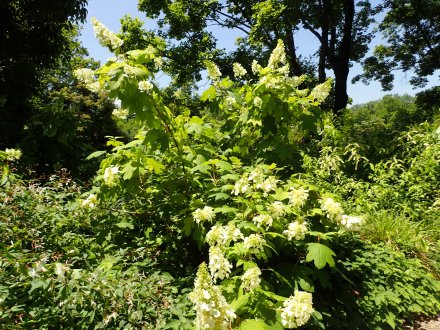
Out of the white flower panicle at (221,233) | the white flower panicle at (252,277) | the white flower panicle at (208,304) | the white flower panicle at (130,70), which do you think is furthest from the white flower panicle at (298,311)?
the white flower panicle at (130,70)

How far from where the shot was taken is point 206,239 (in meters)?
2.27

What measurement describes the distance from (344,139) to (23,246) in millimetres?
5597

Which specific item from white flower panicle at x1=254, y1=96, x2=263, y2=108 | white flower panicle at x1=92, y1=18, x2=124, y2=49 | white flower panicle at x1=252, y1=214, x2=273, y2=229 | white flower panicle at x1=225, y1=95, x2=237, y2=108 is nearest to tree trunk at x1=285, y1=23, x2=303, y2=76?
white flower panicle at x1=225, y1=95, x2=237, y2=108

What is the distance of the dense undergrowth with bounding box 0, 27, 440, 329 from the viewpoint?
6.75 feet

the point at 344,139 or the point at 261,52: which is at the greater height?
the point at 261,52

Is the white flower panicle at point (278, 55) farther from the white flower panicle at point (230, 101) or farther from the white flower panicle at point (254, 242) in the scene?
the white flower panicle at point (254, 242)

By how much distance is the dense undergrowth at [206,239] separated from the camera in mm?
2057

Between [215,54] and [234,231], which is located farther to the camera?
[215,54]

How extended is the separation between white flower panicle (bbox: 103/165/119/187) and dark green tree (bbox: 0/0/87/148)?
5.93 metres

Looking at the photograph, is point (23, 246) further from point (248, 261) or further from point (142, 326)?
point (248, 261)

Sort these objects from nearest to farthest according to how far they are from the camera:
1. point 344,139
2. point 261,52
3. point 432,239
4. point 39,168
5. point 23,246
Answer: point 23,246 < point 432,239 < point 39,168 < point 344,139 < point 261,52

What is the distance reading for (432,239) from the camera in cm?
436

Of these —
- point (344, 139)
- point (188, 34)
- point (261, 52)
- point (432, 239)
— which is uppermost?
point (188, 34)

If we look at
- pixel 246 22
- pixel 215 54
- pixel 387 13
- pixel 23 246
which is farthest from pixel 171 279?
pixel 387 13
